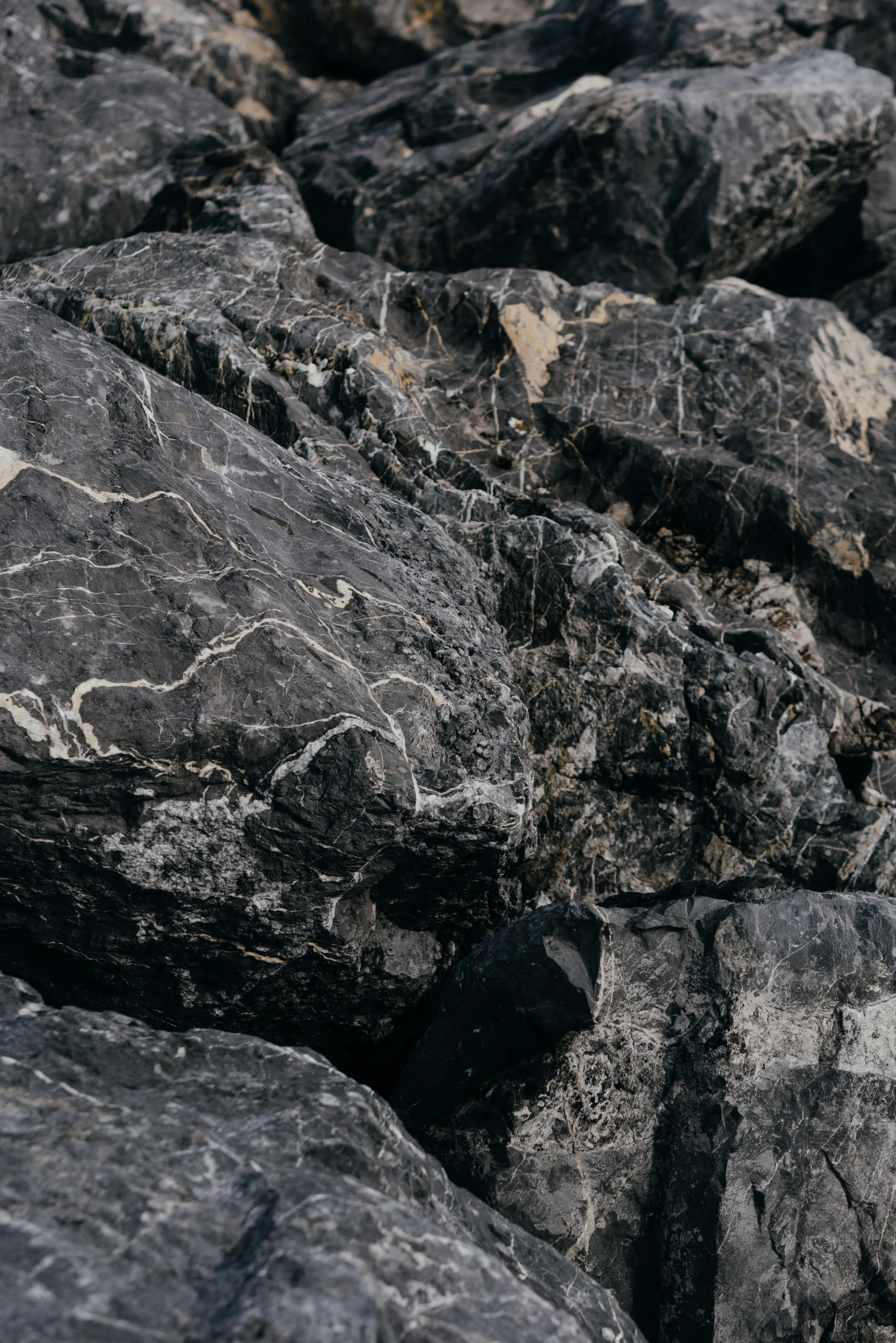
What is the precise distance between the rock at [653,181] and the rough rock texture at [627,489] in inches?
49.5

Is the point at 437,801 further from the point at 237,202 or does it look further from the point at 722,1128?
the point at 237,202

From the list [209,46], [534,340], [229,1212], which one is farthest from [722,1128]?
[209,46]

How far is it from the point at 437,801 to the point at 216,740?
87 cm

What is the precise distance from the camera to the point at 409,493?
5105 millimetres

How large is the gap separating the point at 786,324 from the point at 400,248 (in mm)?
3675

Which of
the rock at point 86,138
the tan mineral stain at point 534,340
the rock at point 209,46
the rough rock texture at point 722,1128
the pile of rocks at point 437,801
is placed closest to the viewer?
the pile of rocks at point 437,801

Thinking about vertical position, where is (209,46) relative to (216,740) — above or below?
above

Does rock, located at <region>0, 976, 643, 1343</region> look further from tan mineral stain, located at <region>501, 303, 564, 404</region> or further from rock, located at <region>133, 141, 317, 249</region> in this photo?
rock, located at <region>133, 141, 317, 249</region>

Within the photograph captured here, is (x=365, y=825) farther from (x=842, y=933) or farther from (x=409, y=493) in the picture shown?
(x=409, y=493)

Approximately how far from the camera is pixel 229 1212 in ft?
7.59

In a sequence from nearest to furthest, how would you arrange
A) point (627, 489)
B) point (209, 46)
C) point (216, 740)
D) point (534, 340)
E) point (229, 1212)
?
point (229, 1212)
point (216, 740)
point (627, 489)
point (534, 340)
point (209, 46)

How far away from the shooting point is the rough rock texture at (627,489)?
4.62m

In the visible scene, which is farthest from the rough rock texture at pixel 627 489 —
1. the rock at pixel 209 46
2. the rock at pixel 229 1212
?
the rock at pixel 209 46

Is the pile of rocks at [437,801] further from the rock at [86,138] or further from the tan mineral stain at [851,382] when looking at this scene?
the rock at [86,138]
